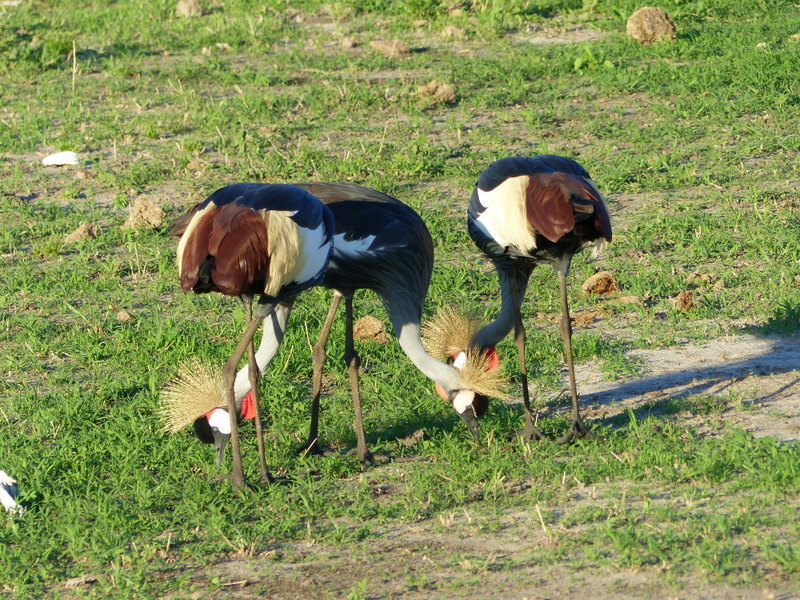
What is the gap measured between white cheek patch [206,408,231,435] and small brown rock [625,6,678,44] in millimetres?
6495

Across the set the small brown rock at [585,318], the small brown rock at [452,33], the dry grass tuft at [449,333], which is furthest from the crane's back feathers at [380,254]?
the small brown rock at [452,33]

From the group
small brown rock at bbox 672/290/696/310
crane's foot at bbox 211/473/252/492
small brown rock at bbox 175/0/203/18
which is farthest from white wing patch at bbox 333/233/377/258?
small brown rock at bbox 175/0/203/18

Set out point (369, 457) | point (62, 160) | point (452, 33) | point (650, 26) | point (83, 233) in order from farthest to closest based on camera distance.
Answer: point (452, 33)
point (650, 26)
point (62, 160)
point (83, 233)
point (369, 457)

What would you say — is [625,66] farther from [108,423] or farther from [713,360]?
[108,423]

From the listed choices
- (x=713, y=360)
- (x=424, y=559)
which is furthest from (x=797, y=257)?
(x=424, y=559)

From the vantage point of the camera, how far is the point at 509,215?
5121mm

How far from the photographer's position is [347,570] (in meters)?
4.21

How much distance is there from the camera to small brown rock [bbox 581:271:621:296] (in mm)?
6688

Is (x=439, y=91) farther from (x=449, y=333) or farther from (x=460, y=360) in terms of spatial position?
(x=460, y=360)

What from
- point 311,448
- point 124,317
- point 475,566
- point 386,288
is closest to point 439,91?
point 124,317

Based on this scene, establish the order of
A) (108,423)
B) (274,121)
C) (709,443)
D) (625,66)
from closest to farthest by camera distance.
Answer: (709,443) < (108,423) < (274,121) < (625,66)

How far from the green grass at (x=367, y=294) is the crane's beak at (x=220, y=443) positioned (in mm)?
65

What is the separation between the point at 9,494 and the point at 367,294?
2.62 metres

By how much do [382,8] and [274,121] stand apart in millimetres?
3057
